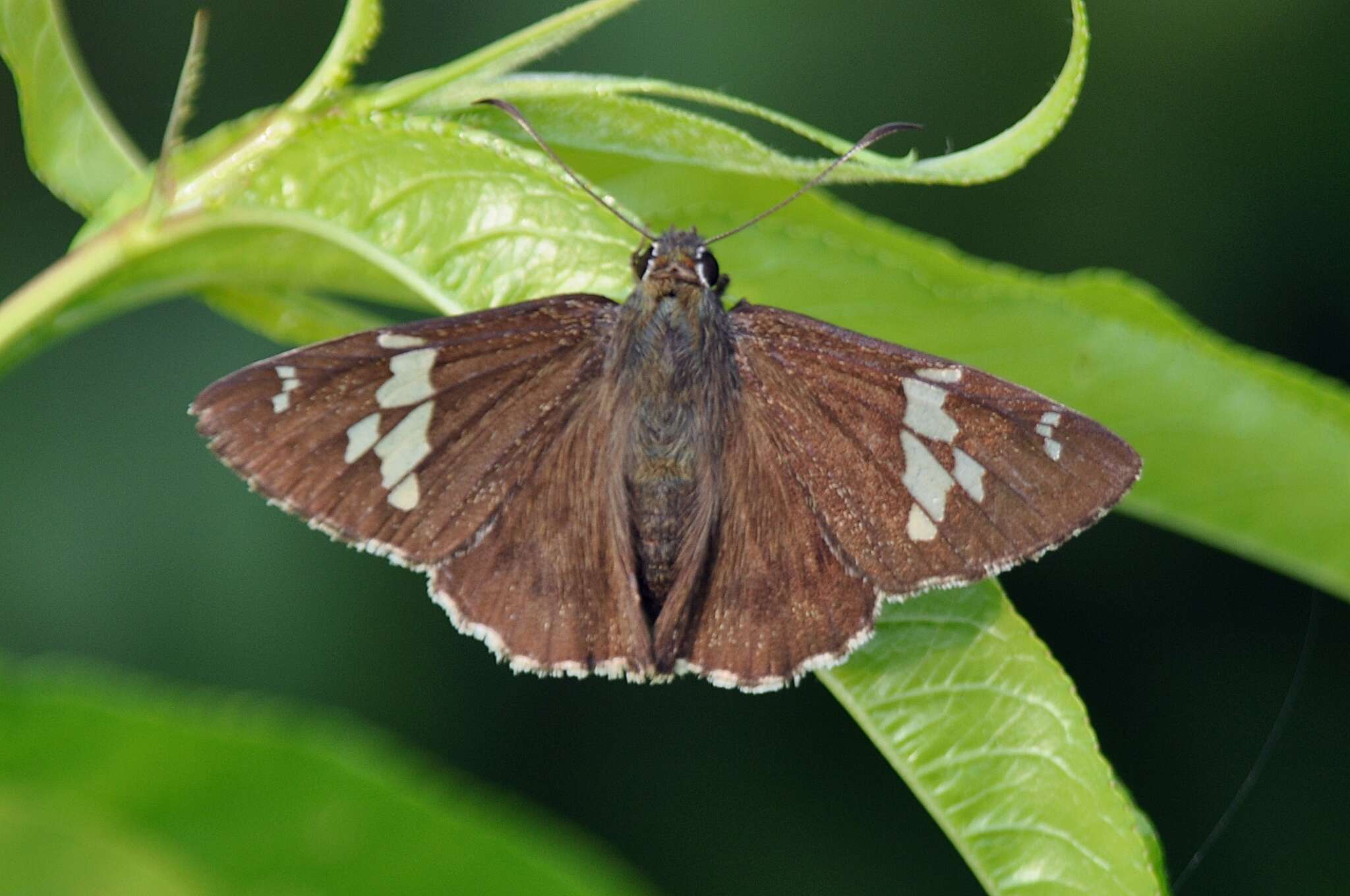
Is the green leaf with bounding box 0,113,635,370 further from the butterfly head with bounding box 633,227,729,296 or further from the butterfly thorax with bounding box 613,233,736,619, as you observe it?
the butterfly thorax with bounding box 613,233,736,619

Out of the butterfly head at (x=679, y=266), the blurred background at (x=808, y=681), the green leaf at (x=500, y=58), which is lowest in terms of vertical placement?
the blurred background at (x=808, y=681)

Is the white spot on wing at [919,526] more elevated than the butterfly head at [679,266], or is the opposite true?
the butterfly head at [679,266]

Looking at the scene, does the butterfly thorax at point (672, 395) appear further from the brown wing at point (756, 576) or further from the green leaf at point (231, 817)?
the green leaf at point (231, 817)

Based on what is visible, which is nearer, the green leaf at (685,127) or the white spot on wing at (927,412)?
the green leaf at (685,127)

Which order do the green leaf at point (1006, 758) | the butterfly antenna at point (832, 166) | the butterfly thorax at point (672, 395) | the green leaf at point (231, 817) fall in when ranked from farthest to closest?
1. the butterfly thorax at point (672, 395)
2. the butterfly antenna at point (832, 166)
3. the green leaf at point (1006, 758)
4. the green leaf at point (231, 817)

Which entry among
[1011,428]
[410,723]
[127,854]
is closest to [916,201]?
[410,723]

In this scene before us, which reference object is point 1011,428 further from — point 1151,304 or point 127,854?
point 127,854

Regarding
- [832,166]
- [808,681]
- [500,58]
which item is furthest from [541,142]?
[808,681]

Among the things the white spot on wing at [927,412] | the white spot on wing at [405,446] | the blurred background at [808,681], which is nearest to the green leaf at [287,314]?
the white spot on wing at [405,446]
